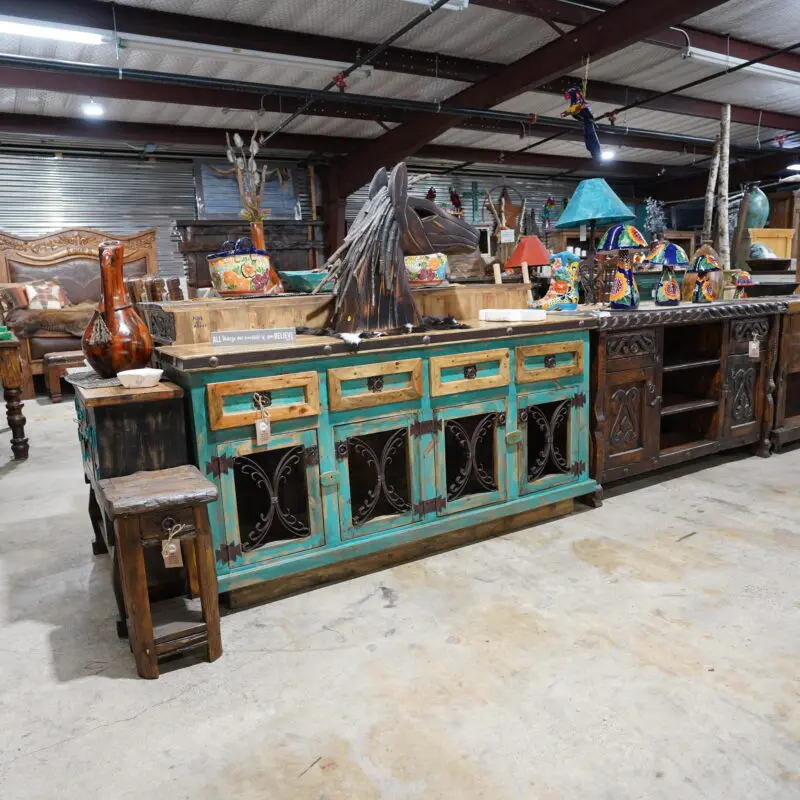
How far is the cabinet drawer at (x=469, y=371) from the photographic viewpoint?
2537 mm

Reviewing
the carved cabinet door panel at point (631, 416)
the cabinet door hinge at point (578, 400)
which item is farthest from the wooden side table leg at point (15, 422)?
the carved cabinet door panel at point (631, 416)

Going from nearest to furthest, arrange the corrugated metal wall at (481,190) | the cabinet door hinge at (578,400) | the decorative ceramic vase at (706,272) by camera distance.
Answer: the cabinet door hinge at (578,400), the decorative ceramic vase at (706,272), the corrugated metal wall at (481,190)

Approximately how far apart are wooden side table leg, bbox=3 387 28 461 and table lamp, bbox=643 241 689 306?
14.3 feet

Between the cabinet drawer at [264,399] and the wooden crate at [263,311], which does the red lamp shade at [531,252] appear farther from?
the cabinet drawer at [264,399]

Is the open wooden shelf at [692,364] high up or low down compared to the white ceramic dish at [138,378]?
down

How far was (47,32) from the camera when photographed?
411cm

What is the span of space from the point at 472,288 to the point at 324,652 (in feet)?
5.89

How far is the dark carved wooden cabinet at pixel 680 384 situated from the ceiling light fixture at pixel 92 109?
19.1ft

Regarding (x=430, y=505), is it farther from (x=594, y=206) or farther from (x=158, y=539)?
(x=594, y=206)

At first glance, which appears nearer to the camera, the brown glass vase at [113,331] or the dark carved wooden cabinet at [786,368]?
the brown glass vase at [113,331]

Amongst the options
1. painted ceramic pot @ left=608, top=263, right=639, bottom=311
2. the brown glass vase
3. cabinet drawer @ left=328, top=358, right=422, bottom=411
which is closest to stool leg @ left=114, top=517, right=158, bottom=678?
the brown glass vase

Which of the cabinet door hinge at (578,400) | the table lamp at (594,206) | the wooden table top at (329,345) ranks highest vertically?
the table lamp at (594,206)

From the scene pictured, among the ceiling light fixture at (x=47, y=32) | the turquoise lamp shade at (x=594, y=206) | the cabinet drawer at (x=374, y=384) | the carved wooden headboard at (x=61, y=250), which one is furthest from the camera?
the carved wooden headboard at (x=61, y=250)

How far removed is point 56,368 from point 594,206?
5.98 meters
